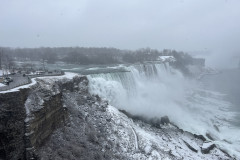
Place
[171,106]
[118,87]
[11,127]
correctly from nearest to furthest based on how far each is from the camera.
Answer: [11,127]
[118,87]
[171,106]

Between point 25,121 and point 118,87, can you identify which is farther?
point 118,87

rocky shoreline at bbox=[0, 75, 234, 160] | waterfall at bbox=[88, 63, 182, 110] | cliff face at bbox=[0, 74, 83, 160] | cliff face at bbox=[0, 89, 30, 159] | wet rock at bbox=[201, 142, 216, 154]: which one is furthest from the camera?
waterfall at bbox=[88, 63, 182, 110]

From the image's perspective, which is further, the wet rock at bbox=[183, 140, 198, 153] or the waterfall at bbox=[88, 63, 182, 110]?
the waterfall at bbox=[88, 63, 182, 110]

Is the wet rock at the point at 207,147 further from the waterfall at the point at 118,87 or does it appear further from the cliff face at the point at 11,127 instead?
the cliff face at the point at 11,127

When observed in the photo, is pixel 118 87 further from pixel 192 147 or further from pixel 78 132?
pixel 78 132

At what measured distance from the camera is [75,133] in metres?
17.0

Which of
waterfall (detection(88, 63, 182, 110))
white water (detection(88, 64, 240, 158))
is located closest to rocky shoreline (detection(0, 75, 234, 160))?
white water (detection(88, 64, 240, 158))

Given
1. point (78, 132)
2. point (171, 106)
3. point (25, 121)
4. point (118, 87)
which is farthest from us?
point (171, 106)

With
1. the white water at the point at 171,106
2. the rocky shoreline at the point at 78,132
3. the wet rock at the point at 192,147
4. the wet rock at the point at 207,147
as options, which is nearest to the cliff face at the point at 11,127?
the rocky shoreline at the point at 78,132

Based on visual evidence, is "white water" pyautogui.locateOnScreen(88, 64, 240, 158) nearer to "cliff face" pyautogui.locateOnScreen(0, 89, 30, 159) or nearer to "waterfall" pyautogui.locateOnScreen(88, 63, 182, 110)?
"waterfall" pyautogui.locateOnScreen(88, 63, 182, 110)

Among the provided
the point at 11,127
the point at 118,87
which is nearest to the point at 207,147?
the point at 118,87

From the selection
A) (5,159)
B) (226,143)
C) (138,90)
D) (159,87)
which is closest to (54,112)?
(5,159)

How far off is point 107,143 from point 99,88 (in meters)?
12.9

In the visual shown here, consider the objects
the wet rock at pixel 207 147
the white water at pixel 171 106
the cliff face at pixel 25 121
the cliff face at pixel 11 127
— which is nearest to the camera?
the cliff face at pixel 11 127
